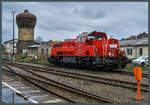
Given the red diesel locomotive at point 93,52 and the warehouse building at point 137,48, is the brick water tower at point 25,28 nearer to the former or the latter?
the warehouse building at point 137,48

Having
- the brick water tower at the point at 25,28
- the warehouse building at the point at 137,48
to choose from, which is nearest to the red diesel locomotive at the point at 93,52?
the warehouse building at the point at 137,48

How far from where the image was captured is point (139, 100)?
23.3 ft

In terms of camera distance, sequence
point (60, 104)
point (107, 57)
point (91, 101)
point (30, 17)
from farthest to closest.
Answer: point (30, 17)
point (107, 57)
point (91, 101)
point (60, 104)

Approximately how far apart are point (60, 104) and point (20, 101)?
1752 mm

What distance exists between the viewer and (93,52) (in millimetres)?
15664

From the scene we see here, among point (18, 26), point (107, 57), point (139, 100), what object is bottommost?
point (139, 100)

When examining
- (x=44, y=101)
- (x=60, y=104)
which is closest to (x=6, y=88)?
(x=44, y=101)

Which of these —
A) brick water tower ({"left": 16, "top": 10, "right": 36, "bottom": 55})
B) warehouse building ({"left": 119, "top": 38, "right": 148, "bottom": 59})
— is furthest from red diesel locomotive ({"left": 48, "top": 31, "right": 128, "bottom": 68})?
brick water tower ({"left": 16, "top": 10, "right": 36, "bottom": 55})

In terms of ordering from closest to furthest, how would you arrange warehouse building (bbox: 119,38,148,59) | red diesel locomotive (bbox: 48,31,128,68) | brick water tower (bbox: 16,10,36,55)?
red diesel locomotive (bbox: 48,31,128,68), warehouse building (bbox: 119,38,148,59), brick water tower (bbox: 16,10,36,55)

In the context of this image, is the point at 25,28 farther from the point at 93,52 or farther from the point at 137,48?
the point at 93,52

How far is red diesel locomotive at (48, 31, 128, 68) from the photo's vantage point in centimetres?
1512

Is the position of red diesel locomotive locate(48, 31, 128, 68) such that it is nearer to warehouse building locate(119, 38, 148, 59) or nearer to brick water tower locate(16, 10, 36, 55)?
warehouse building locate(119, 38, 148, 59)

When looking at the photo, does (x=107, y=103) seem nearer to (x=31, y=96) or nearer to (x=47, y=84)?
(x=31, y=96)

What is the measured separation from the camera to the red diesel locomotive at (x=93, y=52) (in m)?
15.1
